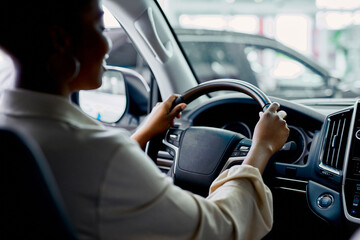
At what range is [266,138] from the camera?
1.42 metres

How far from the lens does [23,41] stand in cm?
98

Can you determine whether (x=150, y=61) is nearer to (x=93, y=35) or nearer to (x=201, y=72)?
(x=93, y=35)

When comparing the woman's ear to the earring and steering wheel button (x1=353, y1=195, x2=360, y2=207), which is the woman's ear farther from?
steering wheel button (x1=353, y1=195, x2=360, y2=207)

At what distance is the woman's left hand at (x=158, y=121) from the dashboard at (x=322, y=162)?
0.49 meters

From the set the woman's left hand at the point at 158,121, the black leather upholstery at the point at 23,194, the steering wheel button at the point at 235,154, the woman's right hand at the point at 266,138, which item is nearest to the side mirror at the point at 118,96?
the woman's left hand at the point at 158,121

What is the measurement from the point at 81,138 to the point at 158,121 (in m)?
0.95

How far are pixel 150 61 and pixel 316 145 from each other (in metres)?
1.17

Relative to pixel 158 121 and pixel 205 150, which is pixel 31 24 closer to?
pixel 158 121

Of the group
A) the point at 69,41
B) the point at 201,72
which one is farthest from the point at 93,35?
the point at 201,72

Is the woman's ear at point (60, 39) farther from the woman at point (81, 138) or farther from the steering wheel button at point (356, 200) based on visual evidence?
the steering wheel button at point (356, 200)

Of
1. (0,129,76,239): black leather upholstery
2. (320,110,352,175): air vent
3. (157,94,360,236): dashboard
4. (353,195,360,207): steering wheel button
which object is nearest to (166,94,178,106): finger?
(157,94,360,236): dashboard

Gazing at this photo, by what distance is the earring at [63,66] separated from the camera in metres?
1.00

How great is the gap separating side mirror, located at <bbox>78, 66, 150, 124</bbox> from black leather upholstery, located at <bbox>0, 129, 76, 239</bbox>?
200 centimetres

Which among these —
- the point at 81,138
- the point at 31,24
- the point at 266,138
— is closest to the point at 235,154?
the point at 266,138
